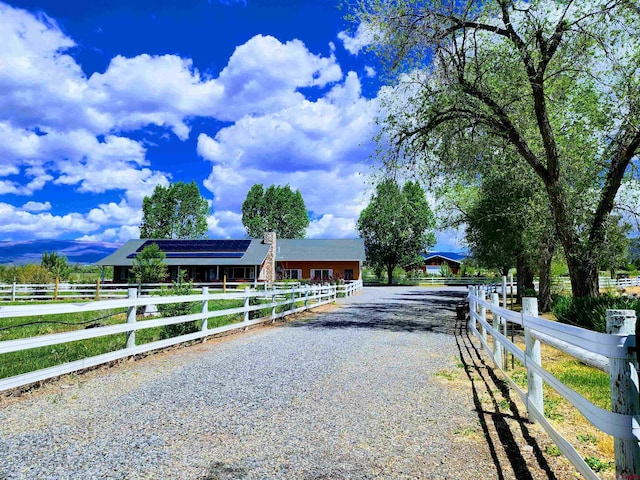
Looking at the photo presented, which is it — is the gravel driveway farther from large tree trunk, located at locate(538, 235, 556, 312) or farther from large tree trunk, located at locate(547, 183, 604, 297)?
large tree trunk, located at locate(538, 235, 556, 312)

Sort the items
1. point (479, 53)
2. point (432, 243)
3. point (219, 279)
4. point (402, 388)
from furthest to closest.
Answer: point (432, 243), point (219, 279), point (479, 53), point (402, 388)

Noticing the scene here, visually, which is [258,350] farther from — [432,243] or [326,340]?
[432,243]

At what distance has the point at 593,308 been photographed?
36.4ft

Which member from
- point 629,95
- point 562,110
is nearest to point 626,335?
point 629,95

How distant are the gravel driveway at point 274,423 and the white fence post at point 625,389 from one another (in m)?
1.11

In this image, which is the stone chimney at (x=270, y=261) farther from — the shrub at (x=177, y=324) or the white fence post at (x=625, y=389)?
the white fence post at (x=625, y=389)

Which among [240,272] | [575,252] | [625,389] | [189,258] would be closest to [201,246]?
[189,258]

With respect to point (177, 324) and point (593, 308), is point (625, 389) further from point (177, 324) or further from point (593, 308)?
point (593, 308)

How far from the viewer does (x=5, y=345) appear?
5.54 m

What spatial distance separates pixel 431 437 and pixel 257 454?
5.37 ft

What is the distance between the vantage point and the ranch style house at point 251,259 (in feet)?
135

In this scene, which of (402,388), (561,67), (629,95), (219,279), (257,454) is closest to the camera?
(257,454)

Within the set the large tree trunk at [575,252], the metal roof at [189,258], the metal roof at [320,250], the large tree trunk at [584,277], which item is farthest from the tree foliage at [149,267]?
the large tree trunk at [584,277]

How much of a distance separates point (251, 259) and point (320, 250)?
45.1 ft
